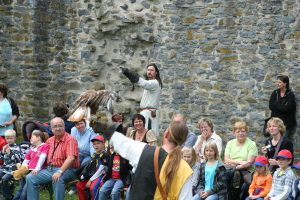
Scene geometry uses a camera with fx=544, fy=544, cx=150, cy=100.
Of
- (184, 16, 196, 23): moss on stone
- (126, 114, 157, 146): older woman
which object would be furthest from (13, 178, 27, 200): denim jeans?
(184, 16, 196, 23): moss on stone

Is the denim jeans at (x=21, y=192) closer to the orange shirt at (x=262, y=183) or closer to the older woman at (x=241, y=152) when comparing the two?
the older woman at (x=241, y=152)

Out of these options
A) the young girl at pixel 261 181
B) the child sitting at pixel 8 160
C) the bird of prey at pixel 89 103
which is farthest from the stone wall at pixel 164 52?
the bird of prey at pixel 89 103

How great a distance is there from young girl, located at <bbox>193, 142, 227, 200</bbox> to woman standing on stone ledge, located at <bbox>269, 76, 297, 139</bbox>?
3.11m

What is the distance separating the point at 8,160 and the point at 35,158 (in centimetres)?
85

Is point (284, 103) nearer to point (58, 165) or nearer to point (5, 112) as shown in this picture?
point (58, 165)

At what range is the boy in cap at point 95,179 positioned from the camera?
24.6 feet

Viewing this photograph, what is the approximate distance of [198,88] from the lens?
11.3m

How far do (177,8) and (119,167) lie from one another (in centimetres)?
500

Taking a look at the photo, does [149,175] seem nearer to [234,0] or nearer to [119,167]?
[119,167]

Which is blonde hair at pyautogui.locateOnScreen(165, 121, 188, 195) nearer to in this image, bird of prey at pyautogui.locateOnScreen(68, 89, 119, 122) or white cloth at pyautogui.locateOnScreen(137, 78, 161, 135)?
bird of prey at pyautogui.locateOnScreen(68, 89, 119, 122)

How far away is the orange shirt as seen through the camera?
6.76 meters

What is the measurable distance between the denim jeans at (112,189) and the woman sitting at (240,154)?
58.2 inches

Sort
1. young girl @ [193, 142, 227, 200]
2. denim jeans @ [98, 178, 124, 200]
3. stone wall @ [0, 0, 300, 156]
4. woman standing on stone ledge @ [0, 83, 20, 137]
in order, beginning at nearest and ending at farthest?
young girl @ [193, 142, 227, 200] → denim jeans @ [98, 178, 124, 200] → woman standing on stone ledge @ [0, 83, 20, 137] → stone wall @ [0, 0, 300, 156]

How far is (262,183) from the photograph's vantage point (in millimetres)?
6852
